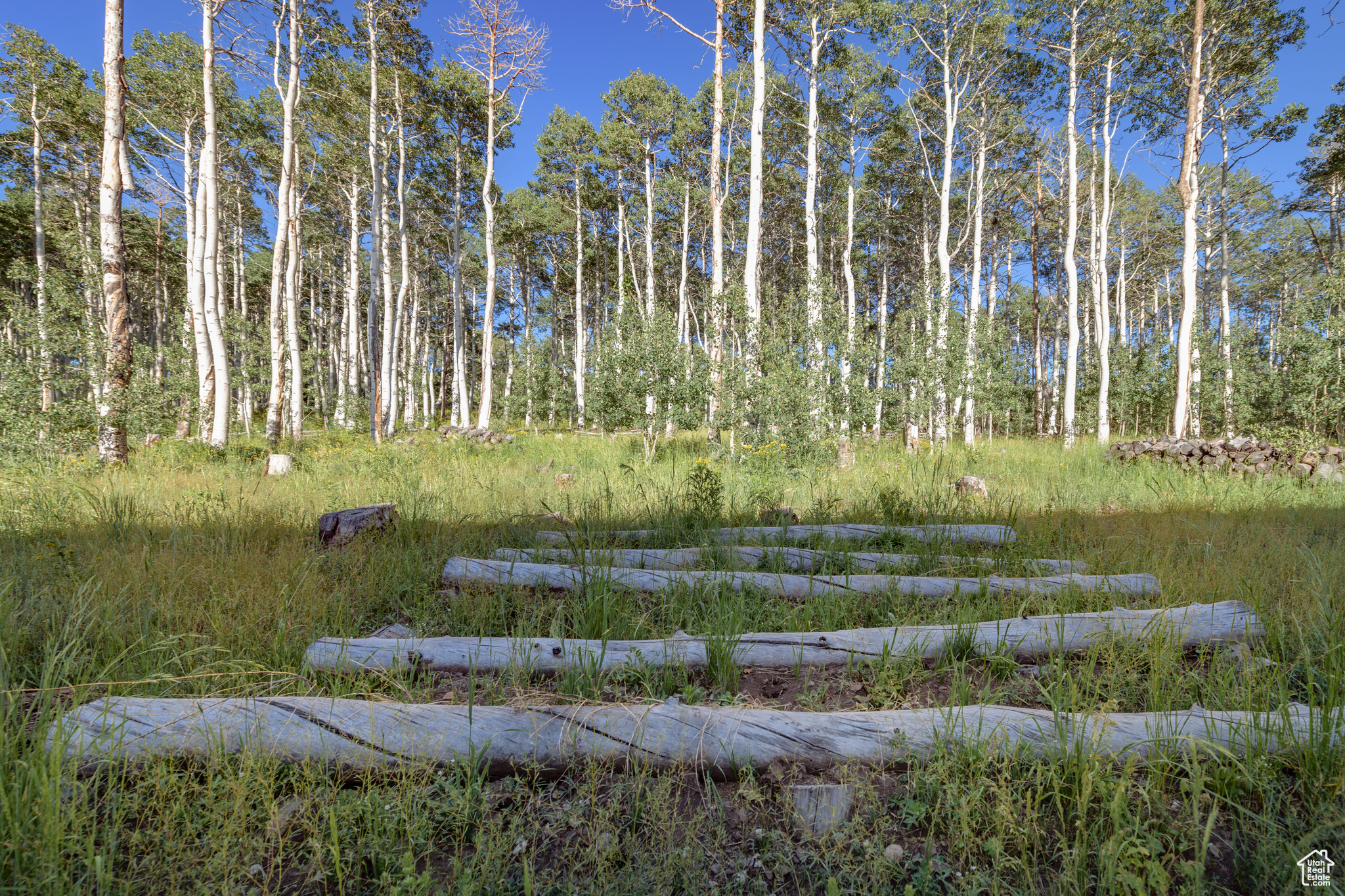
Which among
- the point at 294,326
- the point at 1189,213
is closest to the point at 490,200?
the point at 294,326

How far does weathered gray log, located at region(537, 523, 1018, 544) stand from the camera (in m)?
4.00

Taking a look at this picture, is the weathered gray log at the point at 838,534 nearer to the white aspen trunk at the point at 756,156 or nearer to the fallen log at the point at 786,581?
the fallen log at the point at 786,581

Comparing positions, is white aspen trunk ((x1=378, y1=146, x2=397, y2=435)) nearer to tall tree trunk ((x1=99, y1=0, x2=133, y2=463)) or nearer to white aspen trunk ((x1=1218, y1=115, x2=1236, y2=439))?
tall tree trunk ((x1=99, y1=0, x2=133, y2=463))

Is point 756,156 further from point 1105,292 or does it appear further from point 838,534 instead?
point 1105,292

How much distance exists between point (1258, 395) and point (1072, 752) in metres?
27.9

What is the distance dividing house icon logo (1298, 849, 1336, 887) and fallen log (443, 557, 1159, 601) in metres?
1.71

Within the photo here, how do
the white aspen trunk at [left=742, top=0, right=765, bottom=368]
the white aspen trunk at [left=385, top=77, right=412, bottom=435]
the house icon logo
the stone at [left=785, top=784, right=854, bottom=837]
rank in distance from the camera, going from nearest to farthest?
the house icon logo, the stone at [left=785, top=784, right=854, bottom=837], the white aspen trunk at [left=742, top=0, right=765, bottom=368], the white aspen trunk at [left=385, top=77, right=412, bottom=435]

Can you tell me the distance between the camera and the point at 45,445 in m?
6.88

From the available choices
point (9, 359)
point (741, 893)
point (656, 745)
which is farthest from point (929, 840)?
point (9, 359)

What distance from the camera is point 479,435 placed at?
15.0m

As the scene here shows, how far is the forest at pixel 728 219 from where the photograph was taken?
10.2 meters

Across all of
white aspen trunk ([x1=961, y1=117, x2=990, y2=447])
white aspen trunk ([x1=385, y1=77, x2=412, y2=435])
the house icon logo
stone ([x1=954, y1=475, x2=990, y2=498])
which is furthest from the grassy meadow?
white aspen trunk ([x1=385, y1=77, x2=412, y2=435])

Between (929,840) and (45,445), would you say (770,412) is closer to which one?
(929,840)

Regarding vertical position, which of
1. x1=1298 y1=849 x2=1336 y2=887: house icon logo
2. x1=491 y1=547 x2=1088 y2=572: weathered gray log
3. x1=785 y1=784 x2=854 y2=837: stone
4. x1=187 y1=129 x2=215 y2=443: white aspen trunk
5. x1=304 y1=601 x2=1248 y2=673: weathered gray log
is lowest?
x1=785 y1=784 x2=854 y2=837: stone
